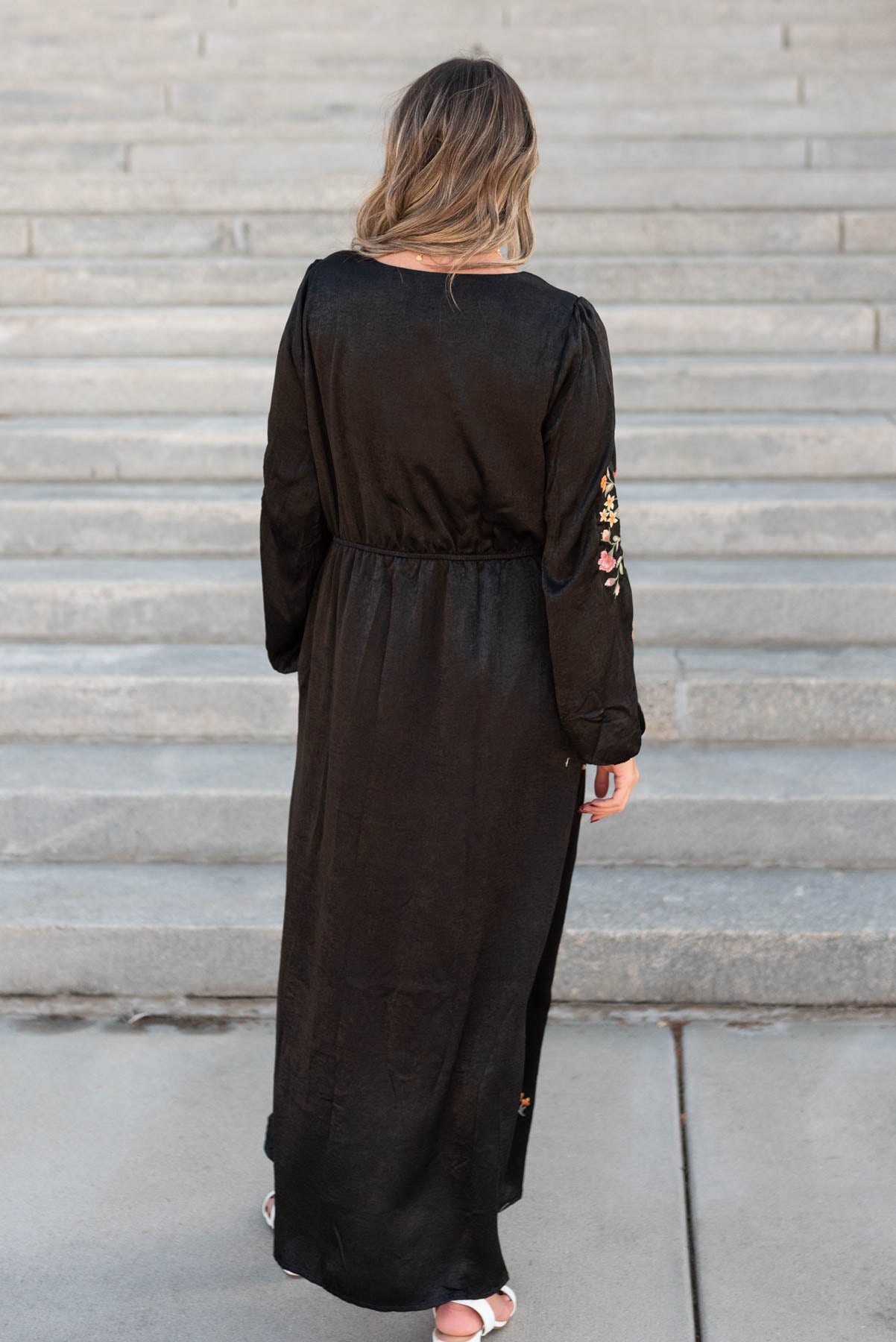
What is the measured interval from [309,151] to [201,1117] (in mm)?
4443

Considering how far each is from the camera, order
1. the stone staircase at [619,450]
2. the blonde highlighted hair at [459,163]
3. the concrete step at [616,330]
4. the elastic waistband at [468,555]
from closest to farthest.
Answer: the blonde highlighted hair at [459,163]
the elastic waistband at [468,555]
the stone staircase at [619,450]
the concrete step at [616,330]

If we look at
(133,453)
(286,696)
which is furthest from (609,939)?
(133,453)

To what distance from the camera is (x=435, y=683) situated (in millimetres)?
1925

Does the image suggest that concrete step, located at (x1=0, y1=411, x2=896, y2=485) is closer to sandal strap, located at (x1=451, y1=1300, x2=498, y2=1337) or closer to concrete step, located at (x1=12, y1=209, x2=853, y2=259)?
concrete step, located at (x1=12, y1=209, x2=853, y2=259)

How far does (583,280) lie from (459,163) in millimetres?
3431

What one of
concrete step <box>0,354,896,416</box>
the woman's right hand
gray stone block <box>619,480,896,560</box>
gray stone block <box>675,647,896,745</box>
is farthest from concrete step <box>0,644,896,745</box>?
the woman's right hand

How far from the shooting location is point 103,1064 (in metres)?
2.90

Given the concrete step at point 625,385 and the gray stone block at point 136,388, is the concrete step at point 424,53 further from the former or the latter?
the gray stone block at point 136,388

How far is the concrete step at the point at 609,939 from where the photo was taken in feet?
9.97

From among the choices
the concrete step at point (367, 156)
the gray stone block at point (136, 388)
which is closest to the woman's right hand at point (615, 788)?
the gray stone block at point (136, 388)

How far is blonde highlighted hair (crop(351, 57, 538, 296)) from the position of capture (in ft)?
5.74

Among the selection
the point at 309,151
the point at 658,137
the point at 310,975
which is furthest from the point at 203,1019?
the point at 658,137

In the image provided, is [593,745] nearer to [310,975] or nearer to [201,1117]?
[310,975]

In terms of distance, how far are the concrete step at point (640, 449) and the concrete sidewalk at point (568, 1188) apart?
1.95 metres
